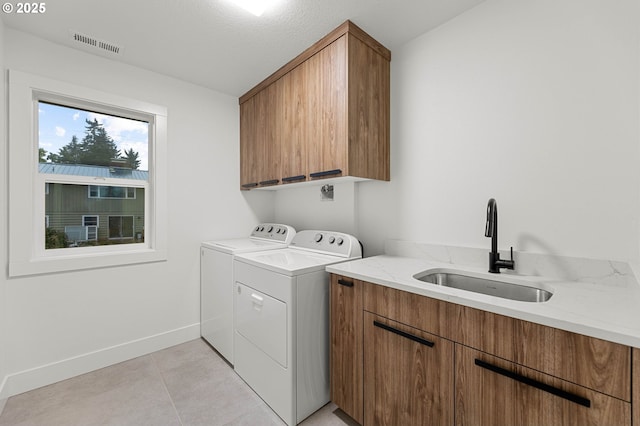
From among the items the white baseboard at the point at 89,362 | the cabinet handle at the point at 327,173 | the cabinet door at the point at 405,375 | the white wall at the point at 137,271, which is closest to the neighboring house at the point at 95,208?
the white wall at the point at 137,271

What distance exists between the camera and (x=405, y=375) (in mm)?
1215

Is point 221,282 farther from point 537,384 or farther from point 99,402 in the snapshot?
point 537,384

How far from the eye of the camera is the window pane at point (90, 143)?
1971 mm

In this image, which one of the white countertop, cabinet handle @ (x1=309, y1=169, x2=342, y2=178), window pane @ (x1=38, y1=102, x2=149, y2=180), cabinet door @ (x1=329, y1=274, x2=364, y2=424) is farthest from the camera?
window pane @ (x1=38, y1=102, x2=149, y2=180)

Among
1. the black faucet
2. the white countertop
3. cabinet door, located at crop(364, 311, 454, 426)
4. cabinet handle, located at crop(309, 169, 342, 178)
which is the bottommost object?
cabinet door, located at crop(364, 311, 454, 426)

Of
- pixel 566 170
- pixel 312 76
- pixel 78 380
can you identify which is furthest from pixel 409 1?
pixel 78 380

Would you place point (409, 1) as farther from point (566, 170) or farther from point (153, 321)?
point (153, 321)

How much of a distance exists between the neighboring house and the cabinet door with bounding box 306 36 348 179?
5.28 ft

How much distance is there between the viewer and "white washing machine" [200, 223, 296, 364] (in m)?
2.08

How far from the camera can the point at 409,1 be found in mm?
1520

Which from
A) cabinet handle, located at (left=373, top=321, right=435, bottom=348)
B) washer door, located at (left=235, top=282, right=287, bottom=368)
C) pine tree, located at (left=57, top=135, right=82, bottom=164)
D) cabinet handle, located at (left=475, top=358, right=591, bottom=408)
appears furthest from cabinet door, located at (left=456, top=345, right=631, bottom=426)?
pine tree, located at (left=57, top=135, right=82, bottom=164)

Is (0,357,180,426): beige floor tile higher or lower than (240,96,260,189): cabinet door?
lower

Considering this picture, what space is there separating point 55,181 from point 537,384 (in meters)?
2.98

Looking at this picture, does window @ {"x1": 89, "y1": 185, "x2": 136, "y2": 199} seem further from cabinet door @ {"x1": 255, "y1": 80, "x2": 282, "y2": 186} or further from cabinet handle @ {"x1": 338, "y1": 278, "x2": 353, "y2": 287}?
cabinet handle @ {"x1": 338, "y1": 278, "x2": 353, "y2": 287}
